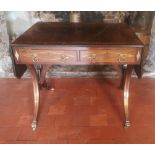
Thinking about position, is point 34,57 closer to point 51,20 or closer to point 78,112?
point 78,112

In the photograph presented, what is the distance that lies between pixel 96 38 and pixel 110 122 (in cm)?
67

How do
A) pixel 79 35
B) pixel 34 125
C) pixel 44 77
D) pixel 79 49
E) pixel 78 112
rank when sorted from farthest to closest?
pixel 44 77 → pixel 78 112 → pixel 34 125 → pixel 79 35 → pixel 79 49

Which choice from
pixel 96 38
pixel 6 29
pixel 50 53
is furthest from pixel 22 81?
pixel 96 38

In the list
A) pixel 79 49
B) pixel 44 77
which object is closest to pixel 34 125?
pixel 44 77

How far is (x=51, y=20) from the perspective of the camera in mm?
1959

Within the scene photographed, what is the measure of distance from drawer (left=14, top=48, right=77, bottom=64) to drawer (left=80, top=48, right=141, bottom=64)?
0.08m

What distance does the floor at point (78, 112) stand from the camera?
1.46 m

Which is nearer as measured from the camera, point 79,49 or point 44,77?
point 79,49

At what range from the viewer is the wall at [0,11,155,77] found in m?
1.92

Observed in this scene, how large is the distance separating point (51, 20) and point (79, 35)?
682 mm

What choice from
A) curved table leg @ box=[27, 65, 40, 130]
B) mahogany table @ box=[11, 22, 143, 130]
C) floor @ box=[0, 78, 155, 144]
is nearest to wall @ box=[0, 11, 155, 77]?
floor @ box=[0, 78, 155, 144]

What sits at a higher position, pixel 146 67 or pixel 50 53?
pixel 50 53

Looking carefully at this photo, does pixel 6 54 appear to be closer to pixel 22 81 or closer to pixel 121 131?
pixel 22 81

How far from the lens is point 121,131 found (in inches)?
58.9
